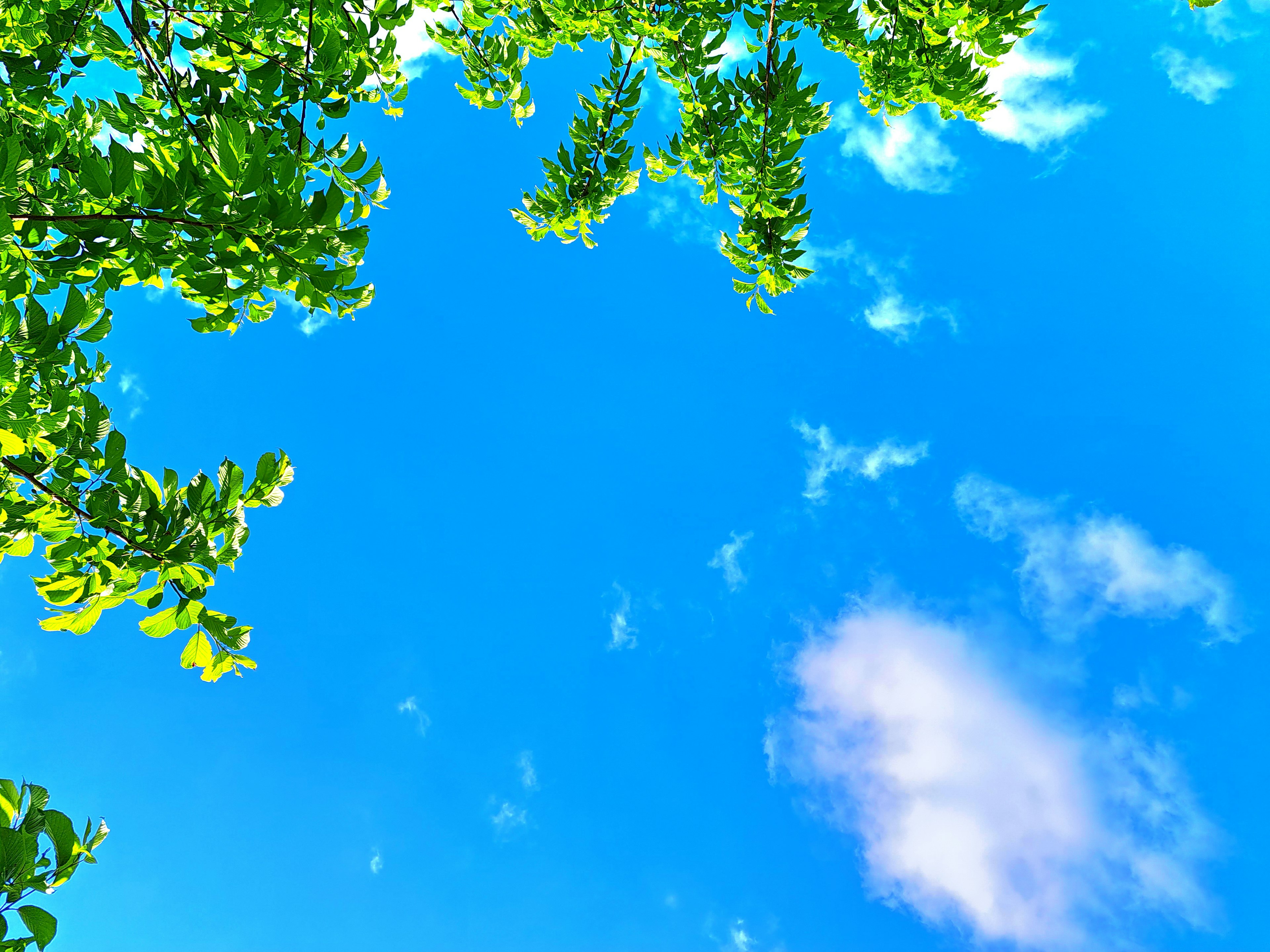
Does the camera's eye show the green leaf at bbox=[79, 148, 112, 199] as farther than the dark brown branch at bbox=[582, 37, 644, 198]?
No

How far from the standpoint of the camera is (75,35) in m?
4.32

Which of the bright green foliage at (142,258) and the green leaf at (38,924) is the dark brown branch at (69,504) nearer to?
the bright green foliage at (142,258)

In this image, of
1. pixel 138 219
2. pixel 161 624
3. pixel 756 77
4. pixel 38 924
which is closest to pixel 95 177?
pixel 138 219

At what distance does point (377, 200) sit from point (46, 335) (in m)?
2.35

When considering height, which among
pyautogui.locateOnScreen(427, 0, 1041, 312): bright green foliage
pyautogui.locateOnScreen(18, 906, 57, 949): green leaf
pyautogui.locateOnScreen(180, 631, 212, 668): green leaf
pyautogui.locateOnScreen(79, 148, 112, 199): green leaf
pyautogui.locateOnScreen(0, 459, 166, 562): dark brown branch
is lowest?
pyautogui.locateOnScreen(18, 906, 57, 949): green leaf

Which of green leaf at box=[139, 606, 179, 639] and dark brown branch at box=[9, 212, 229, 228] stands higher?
dark brown branch at box=[9, 212, 229, 228]

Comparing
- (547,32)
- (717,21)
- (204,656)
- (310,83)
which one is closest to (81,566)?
(204,656)

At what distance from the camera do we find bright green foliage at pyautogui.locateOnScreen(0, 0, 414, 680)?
248cm

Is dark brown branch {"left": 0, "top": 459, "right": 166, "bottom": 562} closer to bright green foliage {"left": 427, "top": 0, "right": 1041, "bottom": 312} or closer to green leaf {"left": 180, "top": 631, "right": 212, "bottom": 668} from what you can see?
green leaf {"left": 180, "top": 631, "right": 212, "bottom": 668}

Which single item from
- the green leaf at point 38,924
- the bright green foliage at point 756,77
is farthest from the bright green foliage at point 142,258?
the bright green foliage at point 756,77

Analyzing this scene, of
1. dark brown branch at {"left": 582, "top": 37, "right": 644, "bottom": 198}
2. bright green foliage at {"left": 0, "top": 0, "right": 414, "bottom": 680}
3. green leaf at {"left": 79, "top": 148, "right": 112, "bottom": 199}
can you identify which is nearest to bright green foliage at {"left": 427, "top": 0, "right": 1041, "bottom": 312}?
dark brown branch at {"left": 582, "top": 37, "right": 644, "bottom": 198}

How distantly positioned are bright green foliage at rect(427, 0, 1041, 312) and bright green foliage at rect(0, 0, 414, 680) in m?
2.54

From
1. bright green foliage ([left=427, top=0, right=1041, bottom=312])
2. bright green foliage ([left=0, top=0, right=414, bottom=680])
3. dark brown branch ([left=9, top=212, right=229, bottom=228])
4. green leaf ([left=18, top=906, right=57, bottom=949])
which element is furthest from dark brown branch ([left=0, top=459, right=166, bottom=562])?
bright green foliage ([left=427, top=0, right=1041, bottom=312])

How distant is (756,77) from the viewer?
4859 mm
